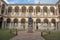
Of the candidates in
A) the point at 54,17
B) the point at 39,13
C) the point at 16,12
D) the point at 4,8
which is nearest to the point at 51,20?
the point at 54,17

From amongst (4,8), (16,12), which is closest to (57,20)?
(16,12)

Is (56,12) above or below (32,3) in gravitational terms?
below

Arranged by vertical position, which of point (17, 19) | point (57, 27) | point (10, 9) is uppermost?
point (10, 9)

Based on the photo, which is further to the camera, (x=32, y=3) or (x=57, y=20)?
(x=32, y=3)

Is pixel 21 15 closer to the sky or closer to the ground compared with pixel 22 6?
closer to the ground

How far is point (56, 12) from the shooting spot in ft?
131

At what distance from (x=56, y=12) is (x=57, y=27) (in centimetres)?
480

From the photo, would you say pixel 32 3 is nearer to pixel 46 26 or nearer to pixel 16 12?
pixel 16 12

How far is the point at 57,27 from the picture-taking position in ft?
125

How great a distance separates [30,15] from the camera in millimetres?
40031

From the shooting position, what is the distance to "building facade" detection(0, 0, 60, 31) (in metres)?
39.2

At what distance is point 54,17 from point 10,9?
13605 mm

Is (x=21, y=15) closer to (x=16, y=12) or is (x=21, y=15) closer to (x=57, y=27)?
(x=16, y=12)

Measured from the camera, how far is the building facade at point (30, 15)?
39.2m
